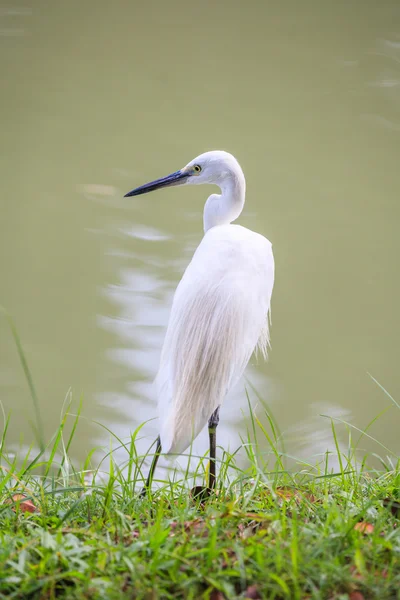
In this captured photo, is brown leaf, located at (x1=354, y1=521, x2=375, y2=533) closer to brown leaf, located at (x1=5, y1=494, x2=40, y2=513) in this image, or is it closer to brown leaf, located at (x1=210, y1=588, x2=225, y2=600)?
brown leaf, located at (x1=210, y1=588, x2=225, y2=600)

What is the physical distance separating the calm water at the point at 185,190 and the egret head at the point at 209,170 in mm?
1115

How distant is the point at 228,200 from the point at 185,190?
7.95 ft

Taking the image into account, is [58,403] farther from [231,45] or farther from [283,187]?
[231,45]

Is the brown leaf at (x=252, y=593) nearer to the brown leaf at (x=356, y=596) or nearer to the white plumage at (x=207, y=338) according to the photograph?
the brown leaf at (x=356, y=596)

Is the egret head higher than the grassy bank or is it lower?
higher

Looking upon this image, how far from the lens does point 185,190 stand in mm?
4766

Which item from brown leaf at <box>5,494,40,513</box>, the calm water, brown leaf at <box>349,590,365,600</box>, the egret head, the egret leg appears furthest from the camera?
the calm water

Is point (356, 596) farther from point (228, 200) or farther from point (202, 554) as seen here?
point (228, 200)

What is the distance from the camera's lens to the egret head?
7.64ft

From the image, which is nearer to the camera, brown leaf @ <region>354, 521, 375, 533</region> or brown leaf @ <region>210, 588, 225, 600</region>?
brown leaf @ <region>210, 588, 225, 600</region>

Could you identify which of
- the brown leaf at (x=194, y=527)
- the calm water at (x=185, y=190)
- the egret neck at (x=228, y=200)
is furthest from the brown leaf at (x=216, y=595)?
the calm water at (x=185, y=190)

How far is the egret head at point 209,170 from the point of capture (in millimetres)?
2330

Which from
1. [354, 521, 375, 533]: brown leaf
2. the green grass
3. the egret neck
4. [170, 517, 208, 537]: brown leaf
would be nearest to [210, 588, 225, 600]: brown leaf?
the green grass

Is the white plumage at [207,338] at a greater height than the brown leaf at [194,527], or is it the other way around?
the white plumage at [207,338]
